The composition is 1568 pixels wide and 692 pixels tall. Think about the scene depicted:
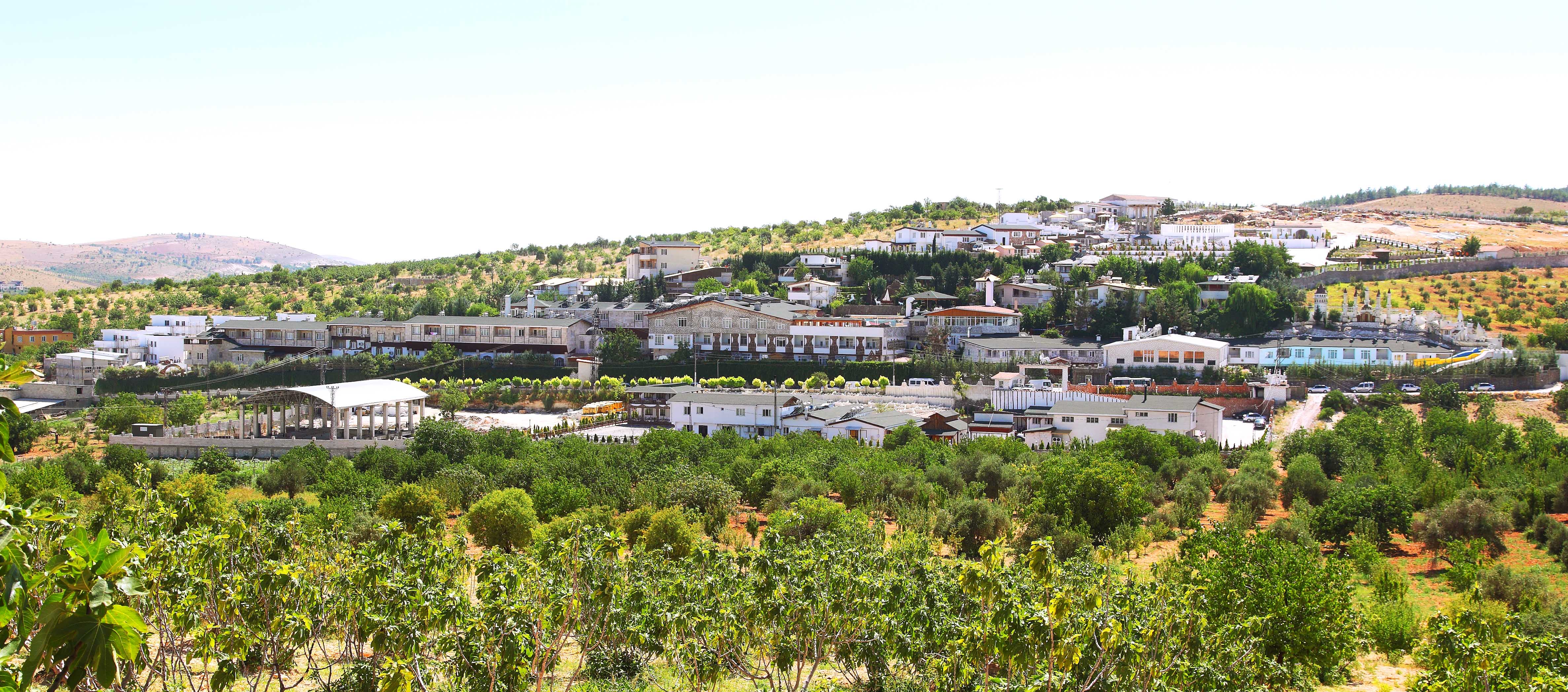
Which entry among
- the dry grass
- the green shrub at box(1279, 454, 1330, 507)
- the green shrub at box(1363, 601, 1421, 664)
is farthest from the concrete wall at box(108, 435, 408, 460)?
the dry grass

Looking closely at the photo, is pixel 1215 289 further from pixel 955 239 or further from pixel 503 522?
pixel 503 522

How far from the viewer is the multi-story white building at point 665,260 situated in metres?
74.2

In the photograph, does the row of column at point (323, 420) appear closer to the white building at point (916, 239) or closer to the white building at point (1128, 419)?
the white building at point (1128, 419)

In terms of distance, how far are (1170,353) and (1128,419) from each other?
42.4ft

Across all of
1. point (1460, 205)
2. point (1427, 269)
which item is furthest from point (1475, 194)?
point (1427, 269)

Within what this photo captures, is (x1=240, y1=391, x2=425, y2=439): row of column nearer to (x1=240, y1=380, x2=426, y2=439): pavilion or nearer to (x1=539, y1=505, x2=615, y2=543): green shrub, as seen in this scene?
(x1=240, y1=380, x2=426, y2=439): pavilion

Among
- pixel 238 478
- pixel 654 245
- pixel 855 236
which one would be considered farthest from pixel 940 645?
pixel 855 236

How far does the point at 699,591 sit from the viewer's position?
45.7 ft

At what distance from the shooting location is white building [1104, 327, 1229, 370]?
50.2m

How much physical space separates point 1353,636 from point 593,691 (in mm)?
10487

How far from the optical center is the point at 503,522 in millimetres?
24328

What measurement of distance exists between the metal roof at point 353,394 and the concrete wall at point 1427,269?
4897 centimetres

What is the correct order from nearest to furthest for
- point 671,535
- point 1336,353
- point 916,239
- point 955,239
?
point 671,535 → point 1336,353 → point 955,239 → point 916,239

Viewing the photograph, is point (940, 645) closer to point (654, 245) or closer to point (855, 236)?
point (654, 245)
